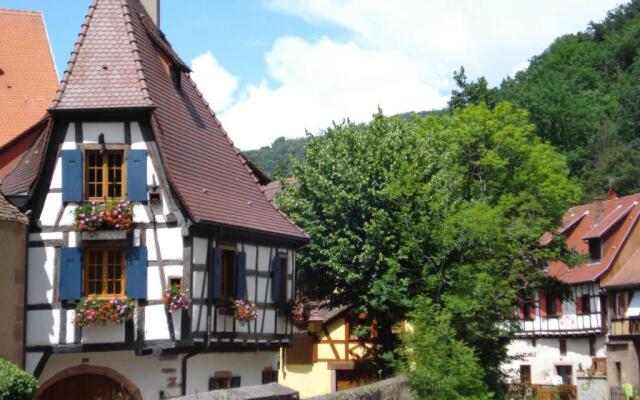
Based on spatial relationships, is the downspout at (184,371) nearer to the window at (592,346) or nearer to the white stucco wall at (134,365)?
the white stucco wall at (134,365)

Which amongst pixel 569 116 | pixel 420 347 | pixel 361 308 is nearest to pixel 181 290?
pixel 420 347

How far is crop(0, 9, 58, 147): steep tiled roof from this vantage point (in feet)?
101

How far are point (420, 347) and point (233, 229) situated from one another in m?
5.82

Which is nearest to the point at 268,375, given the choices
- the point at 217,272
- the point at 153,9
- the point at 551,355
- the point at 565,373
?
the point at 217,272

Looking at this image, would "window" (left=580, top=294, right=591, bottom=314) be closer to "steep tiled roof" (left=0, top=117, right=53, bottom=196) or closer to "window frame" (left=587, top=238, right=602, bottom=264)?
"window frame" (left=587, top=238, right=602, bottom=264)

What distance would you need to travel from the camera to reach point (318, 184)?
1396 inches

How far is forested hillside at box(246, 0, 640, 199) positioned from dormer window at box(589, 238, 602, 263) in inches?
434

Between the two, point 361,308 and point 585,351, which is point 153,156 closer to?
point 361,308

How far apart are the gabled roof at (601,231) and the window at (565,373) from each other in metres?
4.20

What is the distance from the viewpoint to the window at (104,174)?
26.0m

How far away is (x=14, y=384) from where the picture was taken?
70.3ft

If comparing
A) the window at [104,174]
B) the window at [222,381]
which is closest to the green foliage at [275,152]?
the window at [222,381]

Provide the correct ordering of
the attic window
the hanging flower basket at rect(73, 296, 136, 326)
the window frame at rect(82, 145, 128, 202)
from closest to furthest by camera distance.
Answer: the hanging flower basket at rect(73, 296, 136, 326) → the window frame at rect(82, 145, 128, 202) → the attic window

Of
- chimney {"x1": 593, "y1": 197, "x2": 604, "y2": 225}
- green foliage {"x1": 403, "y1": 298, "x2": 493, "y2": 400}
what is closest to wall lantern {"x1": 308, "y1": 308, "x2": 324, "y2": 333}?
green foliage {"x1": 403, "y1": 298, "x2": 493, "y2": 400}
